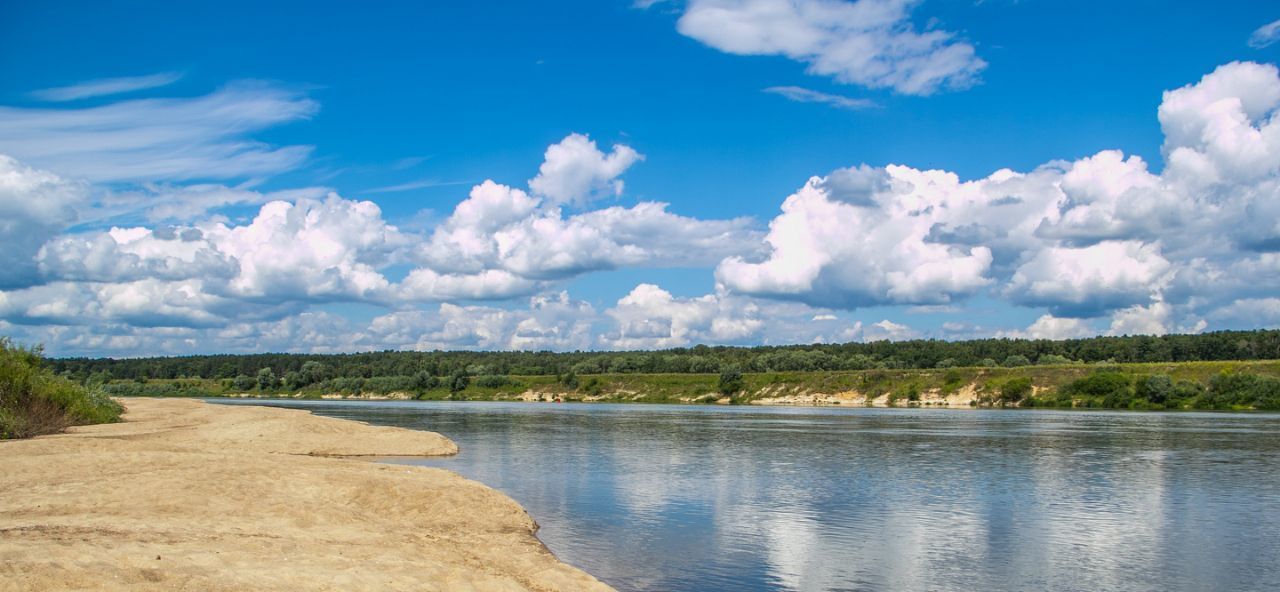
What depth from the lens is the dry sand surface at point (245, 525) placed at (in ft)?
50.7

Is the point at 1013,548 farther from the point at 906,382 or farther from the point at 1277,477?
the point at 906,382

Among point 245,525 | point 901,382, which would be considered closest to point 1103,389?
point 901,382

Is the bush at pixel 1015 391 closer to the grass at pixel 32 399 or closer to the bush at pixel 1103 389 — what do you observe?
the bush at pixel 1103 389

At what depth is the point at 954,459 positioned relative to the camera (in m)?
52.5

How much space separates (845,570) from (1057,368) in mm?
145558

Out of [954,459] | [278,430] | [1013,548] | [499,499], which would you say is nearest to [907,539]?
[1013,548]

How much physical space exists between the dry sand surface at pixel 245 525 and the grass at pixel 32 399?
934 cm

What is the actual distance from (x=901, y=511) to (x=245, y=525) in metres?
21.6

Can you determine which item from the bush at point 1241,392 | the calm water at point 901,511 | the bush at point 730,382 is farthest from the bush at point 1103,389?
the calm water at point 901,511

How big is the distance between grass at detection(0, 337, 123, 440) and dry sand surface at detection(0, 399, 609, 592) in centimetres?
934

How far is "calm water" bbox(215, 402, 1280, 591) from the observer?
2269cm

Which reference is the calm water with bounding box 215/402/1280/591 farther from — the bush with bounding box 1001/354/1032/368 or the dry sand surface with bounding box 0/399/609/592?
the bush with bounding box 1001/354/1032/368

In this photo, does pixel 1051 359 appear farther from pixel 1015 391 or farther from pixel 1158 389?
pixel 1158 389

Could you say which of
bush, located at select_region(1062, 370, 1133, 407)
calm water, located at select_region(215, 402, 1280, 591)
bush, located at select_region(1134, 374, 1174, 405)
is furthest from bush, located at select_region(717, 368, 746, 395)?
calm water, located at select_region(215, 402, 1280, 591)
